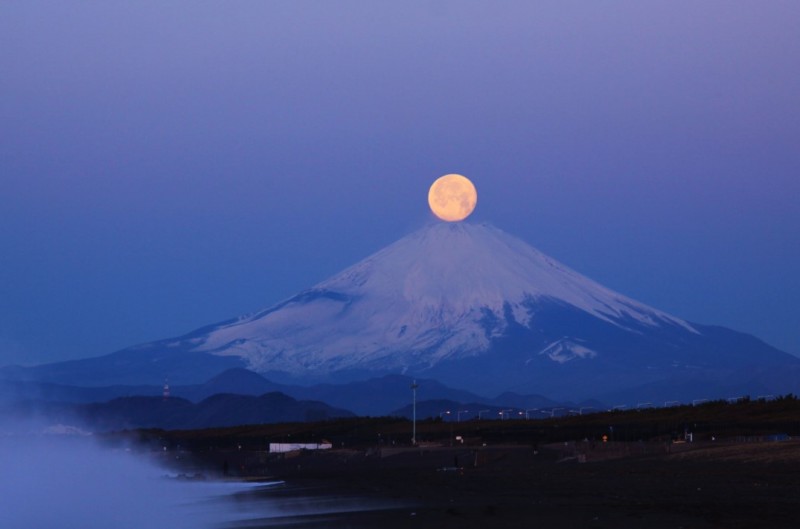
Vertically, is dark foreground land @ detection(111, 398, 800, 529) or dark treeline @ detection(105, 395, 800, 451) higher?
dark treeline @ detection(105, 395, 800, 451)

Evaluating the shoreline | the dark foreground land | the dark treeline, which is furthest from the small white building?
the shoreline

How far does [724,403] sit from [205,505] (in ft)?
210

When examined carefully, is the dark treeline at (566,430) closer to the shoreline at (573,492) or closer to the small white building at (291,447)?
the small white building at (291,447)

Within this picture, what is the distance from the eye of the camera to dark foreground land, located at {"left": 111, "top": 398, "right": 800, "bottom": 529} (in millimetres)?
31969

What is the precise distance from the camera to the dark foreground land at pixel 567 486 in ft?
105

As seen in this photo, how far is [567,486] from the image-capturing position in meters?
43.4

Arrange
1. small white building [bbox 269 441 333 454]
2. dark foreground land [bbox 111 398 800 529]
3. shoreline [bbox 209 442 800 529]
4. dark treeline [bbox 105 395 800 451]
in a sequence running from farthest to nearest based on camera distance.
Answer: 1. small white building [bbox 269 441 333 454]
2. dark treeline [bbox 105 395 800 451]
3. dark foreground land [bbox 111 398 800 529]
4. shoreline [bbox 209 442 800 529]

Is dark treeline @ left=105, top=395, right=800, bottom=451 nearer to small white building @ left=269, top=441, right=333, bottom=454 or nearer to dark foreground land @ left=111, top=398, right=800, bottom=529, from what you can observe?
small white building @ left=269, top=441, right=333, bottom=454

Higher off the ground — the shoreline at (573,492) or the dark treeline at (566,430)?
the dark treeline at (566,430)

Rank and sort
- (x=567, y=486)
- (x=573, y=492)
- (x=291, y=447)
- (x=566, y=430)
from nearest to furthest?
(x=573, y=492), (x=567, y=486), (x=566, y=430), (x=291, y=447)

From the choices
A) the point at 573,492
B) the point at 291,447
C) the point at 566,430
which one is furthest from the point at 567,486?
the point at 291,447

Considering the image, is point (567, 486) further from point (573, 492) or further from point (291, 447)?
point (291, 447)

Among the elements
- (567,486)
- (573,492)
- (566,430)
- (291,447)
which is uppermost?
(291,447)

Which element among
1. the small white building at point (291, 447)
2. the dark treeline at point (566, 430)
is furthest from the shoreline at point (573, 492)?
the small white building at point (291, 447)
